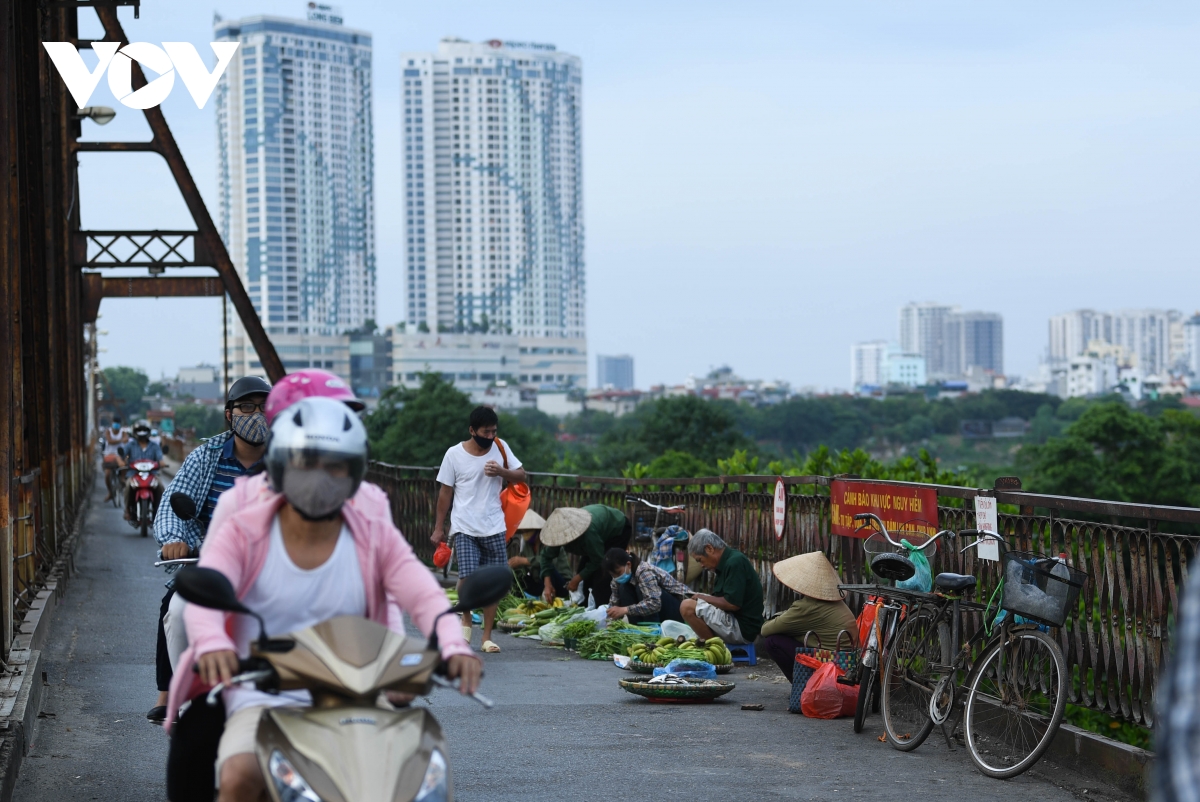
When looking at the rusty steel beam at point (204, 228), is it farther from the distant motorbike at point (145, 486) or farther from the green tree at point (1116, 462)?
the green tree at point (1116, 462)

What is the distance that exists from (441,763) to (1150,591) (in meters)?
4.45

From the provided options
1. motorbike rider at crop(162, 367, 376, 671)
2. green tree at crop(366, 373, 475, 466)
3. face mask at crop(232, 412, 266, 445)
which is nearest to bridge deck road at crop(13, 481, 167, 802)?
face mask at crop(232, 412, 266, 445)

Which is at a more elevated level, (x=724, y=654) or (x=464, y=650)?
(x=464, y=650)

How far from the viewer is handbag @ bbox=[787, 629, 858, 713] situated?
891 centimetres

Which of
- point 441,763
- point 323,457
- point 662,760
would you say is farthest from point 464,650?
point 662,760

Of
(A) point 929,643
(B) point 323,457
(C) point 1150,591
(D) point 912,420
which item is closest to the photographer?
(B) point 323,457

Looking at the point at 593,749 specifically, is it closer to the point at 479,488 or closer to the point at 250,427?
the point at 250,427

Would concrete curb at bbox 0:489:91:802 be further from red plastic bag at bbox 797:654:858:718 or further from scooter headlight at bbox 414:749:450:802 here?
red plastic bag at bbox 797:654:858:718

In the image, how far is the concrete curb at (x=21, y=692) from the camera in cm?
662

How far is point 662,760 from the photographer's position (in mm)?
7562

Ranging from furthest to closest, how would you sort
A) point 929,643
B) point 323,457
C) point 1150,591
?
point 929,643 < point 1150,591 < point 323,457

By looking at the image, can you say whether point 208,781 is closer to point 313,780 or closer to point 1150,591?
point 313,780

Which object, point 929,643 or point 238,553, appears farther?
point 929,643

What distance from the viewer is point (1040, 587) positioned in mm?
6980
